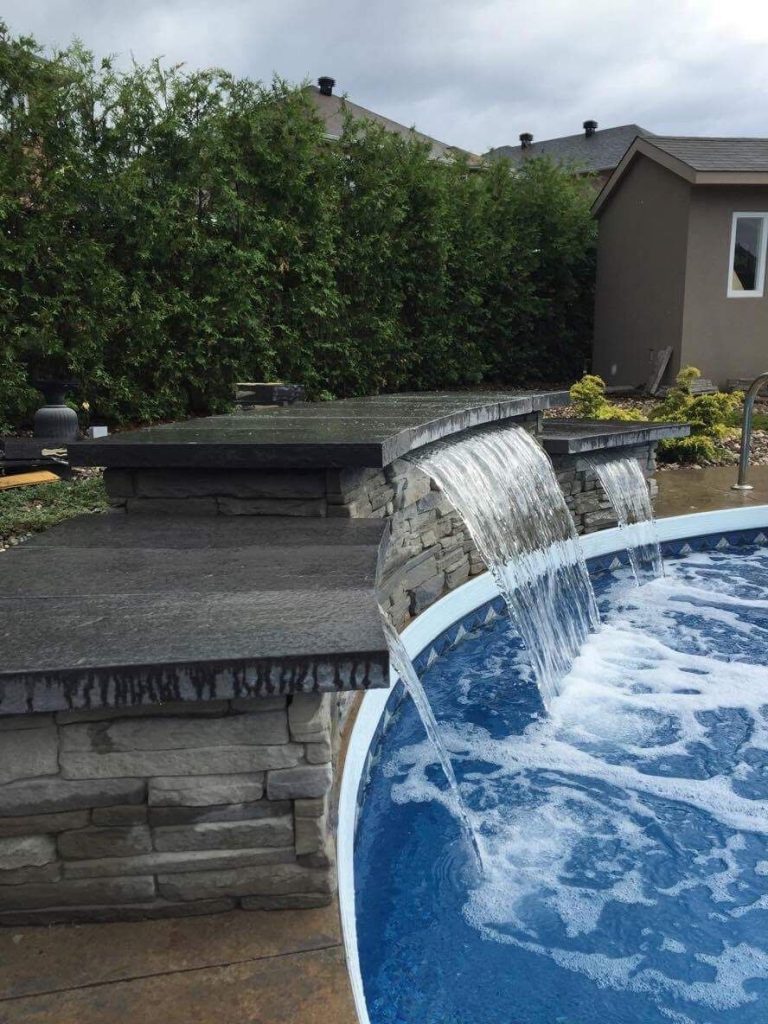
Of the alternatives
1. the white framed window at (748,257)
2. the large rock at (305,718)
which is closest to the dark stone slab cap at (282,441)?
the large rock at (305,718)

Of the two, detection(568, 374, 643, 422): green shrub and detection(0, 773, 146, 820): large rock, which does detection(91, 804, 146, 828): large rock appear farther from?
detection(568, 374, 643, 422): green shrub

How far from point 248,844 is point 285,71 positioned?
10.2 meters

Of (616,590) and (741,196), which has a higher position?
(741,196)

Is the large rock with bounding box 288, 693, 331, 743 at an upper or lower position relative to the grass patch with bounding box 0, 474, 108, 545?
upper

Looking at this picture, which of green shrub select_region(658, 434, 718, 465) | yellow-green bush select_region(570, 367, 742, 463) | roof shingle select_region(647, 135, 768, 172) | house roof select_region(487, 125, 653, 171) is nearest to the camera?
green shrub select_region(658, 434, 718, 465)

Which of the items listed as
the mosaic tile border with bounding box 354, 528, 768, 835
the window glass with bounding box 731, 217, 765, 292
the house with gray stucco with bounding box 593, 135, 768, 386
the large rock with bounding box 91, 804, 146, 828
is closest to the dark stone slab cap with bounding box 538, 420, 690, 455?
the mosaic tile border with bounding box 354, 528, 768, 835

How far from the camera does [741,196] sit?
1296cm

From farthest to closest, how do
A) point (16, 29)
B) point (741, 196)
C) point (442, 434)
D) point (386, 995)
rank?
point (741, 196) → point (16, 29) → point (442, 434) → point (386, 995)

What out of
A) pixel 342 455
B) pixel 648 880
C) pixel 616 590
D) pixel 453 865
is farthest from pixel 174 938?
pixel 616 590

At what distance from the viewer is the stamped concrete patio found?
167 cm

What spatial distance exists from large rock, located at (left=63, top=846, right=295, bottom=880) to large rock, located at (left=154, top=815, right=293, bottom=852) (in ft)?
0.05

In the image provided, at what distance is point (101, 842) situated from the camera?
6.32ft

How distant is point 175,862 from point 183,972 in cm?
25

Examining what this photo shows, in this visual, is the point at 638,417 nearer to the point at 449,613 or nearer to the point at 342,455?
the point at 449,613
